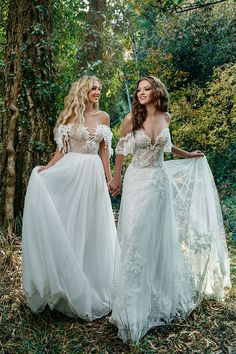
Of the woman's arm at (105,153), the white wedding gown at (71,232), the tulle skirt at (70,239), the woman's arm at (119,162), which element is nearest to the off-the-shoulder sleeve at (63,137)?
the white wedding gown at (71,232)

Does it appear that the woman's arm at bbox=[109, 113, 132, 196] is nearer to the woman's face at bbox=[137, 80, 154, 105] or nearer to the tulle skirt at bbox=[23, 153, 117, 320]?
the woman's face at bbox=[137, 80, 154, 105]

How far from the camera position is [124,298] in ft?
10.9

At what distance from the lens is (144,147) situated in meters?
3.62

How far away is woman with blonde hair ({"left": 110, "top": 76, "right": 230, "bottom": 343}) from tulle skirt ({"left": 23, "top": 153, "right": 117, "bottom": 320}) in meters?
0.36

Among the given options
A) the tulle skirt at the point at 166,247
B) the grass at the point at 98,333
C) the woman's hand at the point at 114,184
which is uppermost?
the woman's hand at the point at 114,184

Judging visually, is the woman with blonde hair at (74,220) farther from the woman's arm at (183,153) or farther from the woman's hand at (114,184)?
the woman's arm at (183,153)

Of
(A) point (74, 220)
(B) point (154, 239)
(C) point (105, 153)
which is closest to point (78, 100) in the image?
(C) point (105, 153)

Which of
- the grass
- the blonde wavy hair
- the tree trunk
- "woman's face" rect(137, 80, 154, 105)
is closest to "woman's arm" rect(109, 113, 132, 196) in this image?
"woman's face" rect(137, 80, 154, 105)

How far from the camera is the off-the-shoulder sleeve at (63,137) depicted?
4.11 metres

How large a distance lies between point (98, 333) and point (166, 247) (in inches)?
36.5

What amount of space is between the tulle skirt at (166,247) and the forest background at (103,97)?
0.60ft

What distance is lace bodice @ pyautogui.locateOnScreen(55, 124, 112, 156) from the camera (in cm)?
406

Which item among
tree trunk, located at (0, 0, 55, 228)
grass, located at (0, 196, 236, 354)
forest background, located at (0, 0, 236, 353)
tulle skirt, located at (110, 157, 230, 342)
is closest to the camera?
grass, located at (0, 196, 236, 354)

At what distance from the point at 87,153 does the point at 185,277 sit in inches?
59.6
